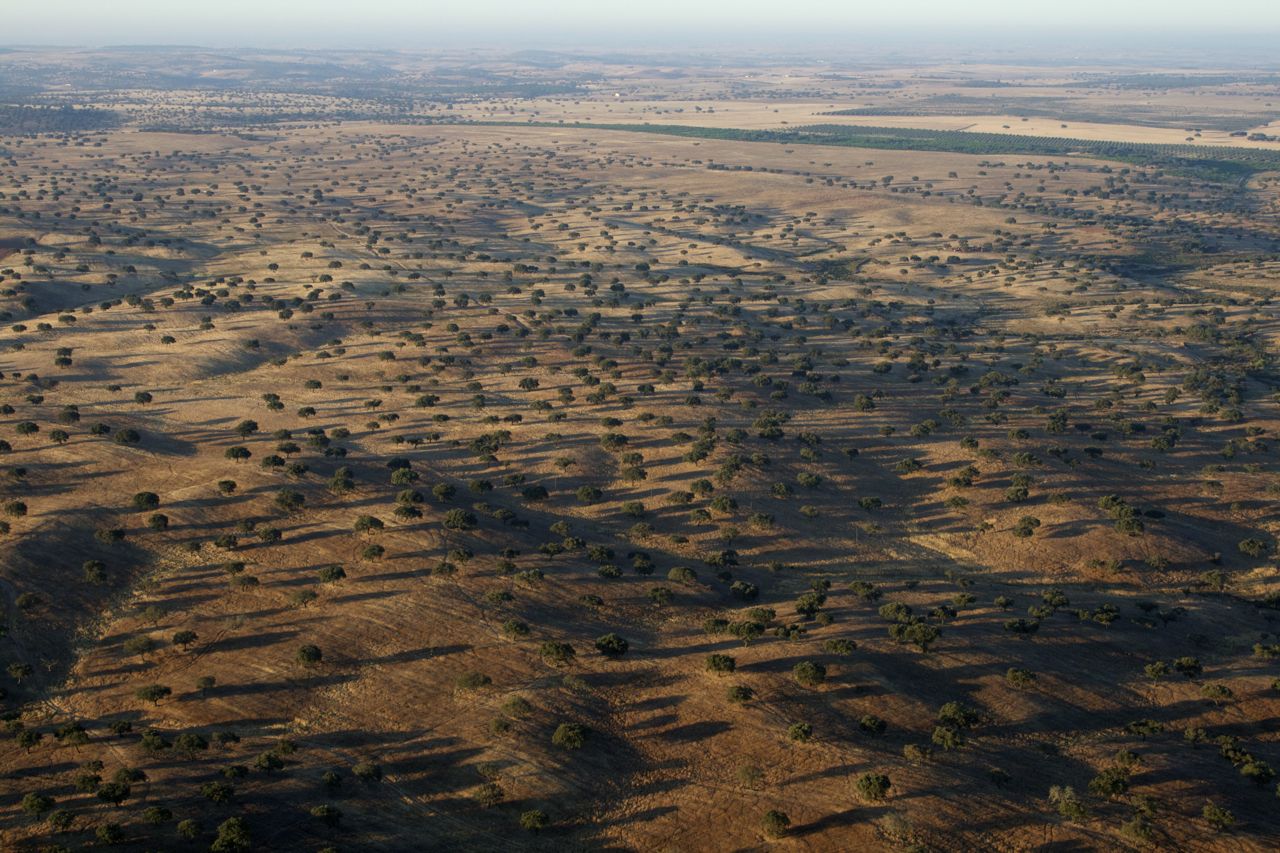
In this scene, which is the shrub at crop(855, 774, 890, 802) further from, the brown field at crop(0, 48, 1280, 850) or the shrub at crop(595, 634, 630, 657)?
the shrub at crop(595, 634, 630, 657)

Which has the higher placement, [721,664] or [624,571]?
[721,664]

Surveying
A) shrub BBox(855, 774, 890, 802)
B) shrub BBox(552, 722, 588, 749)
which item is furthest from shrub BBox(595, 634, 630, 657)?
shrub BBox(855, 774, 890, 802)

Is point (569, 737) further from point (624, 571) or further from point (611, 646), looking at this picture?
point (624, 571)

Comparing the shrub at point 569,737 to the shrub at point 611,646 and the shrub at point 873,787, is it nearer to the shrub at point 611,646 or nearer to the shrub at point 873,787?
the shrub at point 611,646

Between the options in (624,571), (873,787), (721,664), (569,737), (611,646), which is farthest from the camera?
(624,571)

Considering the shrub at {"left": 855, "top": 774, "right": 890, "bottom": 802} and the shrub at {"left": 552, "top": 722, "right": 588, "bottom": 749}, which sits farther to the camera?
the shrub at {"left": 552, "top": 722, "right": 588, "bottom": 749}

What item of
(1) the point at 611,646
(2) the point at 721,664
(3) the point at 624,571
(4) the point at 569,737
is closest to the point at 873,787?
(2) the point at 721,664

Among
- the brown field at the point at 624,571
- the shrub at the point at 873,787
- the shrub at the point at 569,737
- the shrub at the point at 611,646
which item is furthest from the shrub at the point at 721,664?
the shrub at the point at 873,787

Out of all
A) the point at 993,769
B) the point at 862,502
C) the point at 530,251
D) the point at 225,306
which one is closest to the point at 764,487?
the point at 862,502

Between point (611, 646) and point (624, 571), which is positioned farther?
point (624, 571)

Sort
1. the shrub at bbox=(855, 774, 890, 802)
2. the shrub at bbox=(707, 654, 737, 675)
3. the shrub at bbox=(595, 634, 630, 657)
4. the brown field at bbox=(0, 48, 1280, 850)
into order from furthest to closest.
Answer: the shrub at bbox=(595, 634, 630, 657)
the shrub at bbox=(707, 654, 737, 675)
the brown field at bbox=(0, 48, 1280, 850)
the shrub at bbox=(855, 774, 890, 802)
